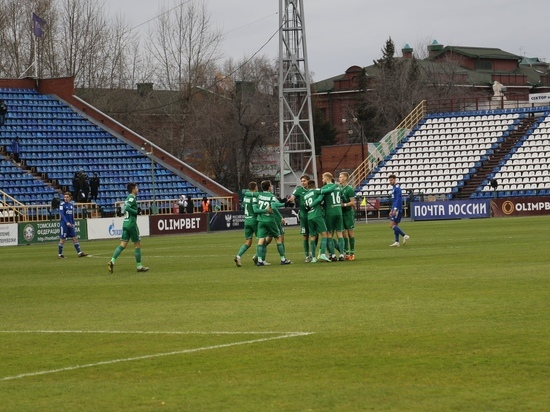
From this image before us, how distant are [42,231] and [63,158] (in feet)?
45.7

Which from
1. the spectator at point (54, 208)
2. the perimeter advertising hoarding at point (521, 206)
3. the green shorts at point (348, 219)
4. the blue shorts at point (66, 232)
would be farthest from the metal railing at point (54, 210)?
the green shorts at point (348, 219)

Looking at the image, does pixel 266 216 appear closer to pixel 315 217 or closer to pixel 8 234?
pixel 315 217

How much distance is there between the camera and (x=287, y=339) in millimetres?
13227

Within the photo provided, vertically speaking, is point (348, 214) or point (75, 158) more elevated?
point (75, 158)

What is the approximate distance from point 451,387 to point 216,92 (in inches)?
3770

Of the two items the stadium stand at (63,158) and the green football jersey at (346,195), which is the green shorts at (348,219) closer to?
the green football jersey at (346,195)

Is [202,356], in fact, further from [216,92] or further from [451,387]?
[216,92]

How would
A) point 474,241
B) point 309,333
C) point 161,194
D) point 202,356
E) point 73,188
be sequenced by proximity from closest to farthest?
point 202,356
point 309,333
point 474,241
point 73,188
point 161,194

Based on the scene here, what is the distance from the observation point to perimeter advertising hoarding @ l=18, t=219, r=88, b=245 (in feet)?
164

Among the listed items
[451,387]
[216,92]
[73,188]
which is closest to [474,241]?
[451,387]

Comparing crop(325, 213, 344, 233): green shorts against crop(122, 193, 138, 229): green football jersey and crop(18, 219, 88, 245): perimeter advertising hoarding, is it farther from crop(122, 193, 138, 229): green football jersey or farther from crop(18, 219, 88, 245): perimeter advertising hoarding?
crop(18, 219, 88, 245): perimeter advertising hoarding

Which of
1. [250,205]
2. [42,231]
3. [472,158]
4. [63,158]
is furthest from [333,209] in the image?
[472,158]

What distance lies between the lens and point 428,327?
13727mm

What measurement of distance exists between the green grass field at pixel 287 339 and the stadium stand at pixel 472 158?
1713 inches
